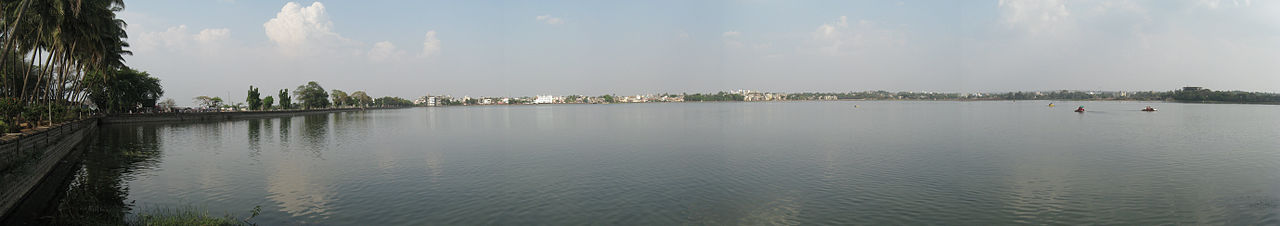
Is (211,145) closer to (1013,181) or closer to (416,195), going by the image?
(416,195)

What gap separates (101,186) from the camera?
A: 1705 cm

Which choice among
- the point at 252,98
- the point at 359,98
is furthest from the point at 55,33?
the point at 359,98

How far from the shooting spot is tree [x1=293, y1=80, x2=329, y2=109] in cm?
13150

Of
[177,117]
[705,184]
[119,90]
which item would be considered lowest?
[705,184]

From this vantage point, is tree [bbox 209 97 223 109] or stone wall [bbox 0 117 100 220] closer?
stone wall [bbox 0 117 100 220]

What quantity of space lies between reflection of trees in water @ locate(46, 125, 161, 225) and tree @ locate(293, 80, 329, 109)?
11206cm

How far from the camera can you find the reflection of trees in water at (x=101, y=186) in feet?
41.8

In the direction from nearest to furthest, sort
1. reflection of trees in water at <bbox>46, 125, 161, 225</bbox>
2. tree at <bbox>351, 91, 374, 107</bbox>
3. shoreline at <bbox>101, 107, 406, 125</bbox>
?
reflection of trees in water at <bbox>46, 125, 161, 225</bbox>
shoreline at <bbox>101, 107, 406, 125</bbox>
tree at <bbox>351, 91, 374, 107</bbox>

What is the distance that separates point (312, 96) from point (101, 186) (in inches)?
5109

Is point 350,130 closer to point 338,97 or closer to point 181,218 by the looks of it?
point 181,218

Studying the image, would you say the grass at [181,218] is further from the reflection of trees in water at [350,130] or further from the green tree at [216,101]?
the green tree at [216,101]

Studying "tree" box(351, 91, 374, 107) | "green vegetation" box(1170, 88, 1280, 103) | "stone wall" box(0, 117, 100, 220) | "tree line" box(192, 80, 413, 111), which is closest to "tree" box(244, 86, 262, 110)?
"tree line" box(192, 80, 413, 111)

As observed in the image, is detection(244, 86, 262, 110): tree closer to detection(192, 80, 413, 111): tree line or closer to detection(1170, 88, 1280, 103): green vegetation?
detection(192, 80, 413, 111): tree line

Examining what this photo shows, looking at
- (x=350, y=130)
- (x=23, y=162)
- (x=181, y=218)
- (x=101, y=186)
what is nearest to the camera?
(x=181, y=218)
